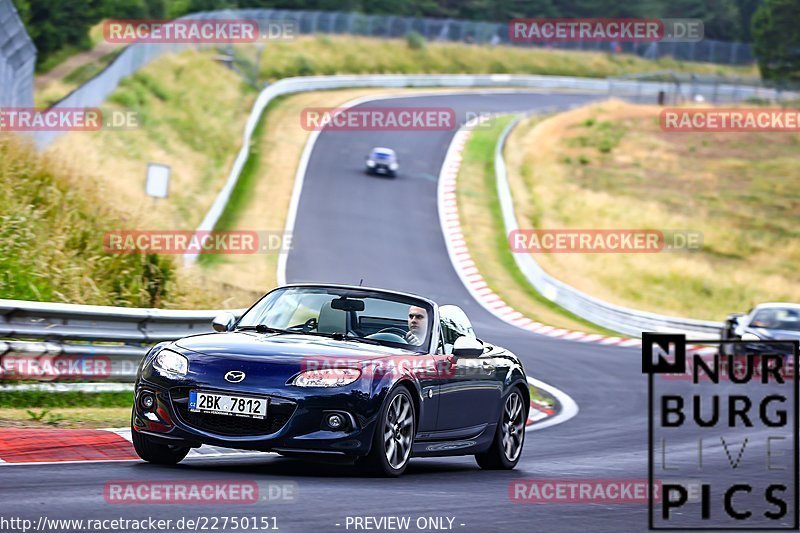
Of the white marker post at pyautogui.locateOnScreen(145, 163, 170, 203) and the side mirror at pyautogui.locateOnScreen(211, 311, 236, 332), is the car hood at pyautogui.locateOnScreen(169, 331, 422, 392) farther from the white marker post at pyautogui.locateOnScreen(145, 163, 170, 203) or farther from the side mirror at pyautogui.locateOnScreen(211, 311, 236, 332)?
the white marker post at pyautogui.locateOnScreen(145, 163, 170, 203)

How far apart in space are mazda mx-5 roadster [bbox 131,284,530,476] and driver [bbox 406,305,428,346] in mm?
10

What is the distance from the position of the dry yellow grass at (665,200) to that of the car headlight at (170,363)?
28516mm

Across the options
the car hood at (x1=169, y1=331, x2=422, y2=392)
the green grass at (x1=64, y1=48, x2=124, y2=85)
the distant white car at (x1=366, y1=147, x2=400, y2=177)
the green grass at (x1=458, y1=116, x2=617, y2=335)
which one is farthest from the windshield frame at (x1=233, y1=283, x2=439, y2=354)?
the distant white car at (x1=366, y1=147, x2=400, y2=177)

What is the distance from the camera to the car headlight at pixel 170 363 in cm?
845

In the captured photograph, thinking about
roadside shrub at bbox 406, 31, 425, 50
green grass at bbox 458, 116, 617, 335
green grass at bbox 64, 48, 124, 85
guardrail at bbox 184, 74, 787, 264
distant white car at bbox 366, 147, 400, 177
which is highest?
roadside shrub at bbox 406, 31, 425, 50

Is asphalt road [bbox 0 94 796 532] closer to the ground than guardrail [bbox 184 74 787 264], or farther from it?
closer to the ground

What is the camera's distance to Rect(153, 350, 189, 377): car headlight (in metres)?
8.45

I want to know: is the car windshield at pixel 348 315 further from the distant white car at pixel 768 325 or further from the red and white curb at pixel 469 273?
the red and white curb at pixel 469 273

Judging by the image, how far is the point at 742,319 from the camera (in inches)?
991

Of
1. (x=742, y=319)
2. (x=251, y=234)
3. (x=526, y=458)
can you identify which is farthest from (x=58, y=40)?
(x=526, y=458)

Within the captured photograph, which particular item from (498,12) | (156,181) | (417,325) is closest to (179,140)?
(156,181)

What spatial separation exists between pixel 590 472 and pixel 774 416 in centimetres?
934

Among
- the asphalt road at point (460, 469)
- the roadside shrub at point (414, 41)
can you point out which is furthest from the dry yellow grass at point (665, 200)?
the roadside shrub at point (414, 41)

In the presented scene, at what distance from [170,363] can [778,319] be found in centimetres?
1791
